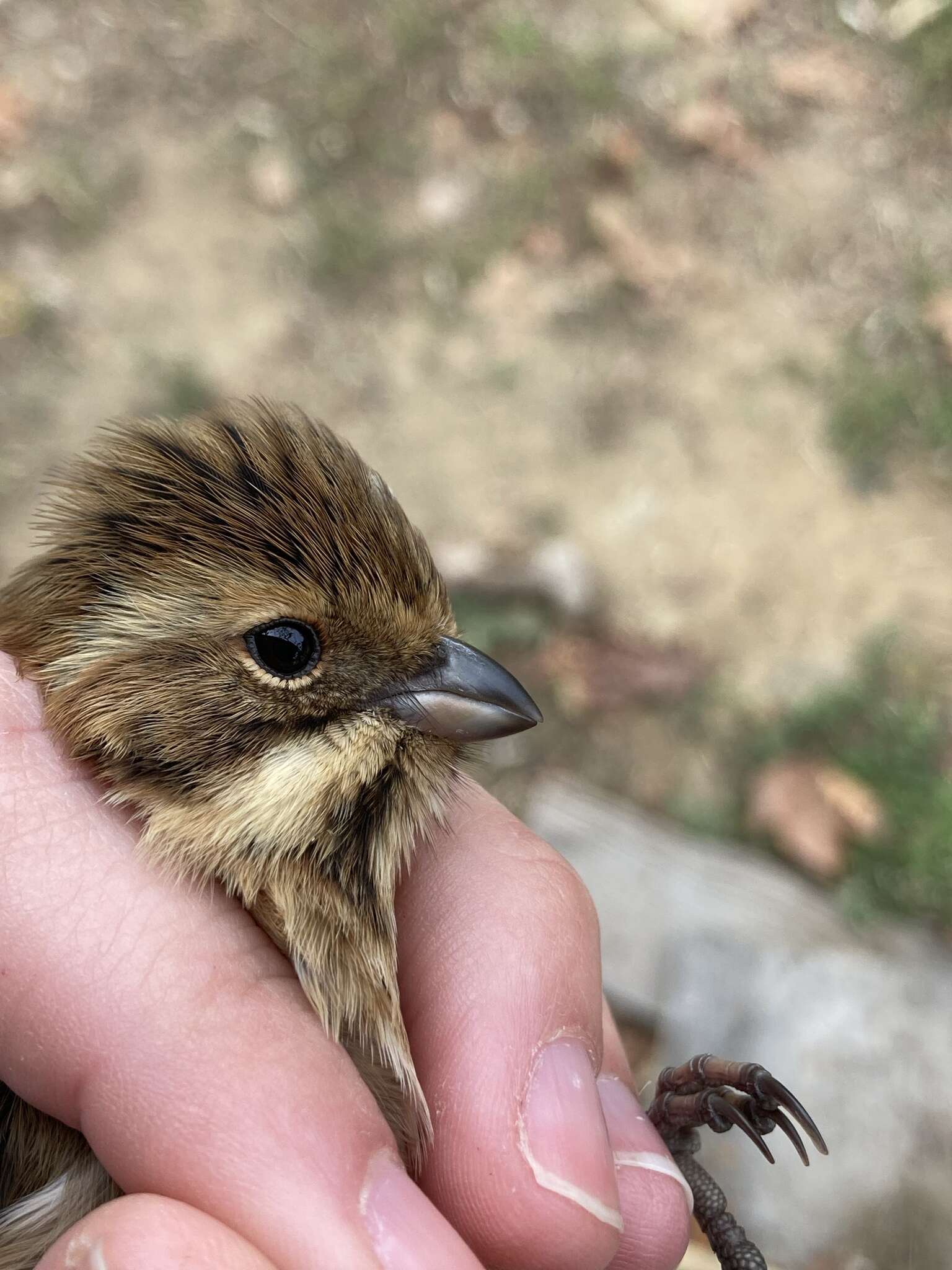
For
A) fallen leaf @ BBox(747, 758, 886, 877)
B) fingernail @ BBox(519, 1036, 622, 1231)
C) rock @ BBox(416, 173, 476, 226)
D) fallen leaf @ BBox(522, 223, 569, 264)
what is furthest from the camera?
rock @ BBox(416, 173, 476, 226)

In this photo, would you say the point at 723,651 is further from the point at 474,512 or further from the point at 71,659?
the point at 71,659

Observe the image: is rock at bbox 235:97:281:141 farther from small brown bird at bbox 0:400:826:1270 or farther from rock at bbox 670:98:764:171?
small brown bird at bbox 0:400:826:1270

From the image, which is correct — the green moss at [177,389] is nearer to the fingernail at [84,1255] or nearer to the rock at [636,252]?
the rock at [636,252]

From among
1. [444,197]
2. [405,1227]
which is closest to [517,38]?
[444,197]

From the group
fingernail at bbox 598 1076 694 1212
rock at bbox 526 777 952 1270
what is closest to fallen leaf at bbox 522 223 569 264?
rock at bbox 526 777 952 1270

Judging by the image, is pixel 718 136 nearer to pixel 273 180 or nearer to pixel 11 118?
pixel 273 180

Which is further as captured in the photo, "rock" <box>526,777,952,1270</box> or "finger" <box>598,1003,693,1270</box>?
"rock" <box>526,777,952,1270</box>
